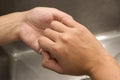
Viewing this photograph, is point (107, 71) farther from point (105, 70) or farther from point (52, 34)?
point (52, 34)

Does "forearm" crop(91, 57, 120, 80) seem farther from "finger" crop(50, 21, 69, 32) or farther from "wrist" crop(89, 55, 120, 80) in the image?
"finger" crop(50, 21, 69, 32)

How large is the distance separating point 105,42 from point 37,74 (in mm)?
271

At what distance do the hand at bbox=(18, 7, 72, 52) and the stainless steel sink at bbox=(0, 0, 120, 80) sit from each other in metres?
0.19

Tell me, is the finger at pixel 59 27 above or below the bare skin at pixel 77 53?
above

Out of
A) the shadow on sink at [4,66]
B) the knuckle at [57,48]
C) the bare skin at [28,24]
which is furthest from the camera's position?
the shadow on sink at [4,66]

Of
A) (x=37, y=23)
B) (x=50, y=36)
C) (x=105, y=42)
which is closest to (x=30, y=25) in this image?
(x=37, y=23)

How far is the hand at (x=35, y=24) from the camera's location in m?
0.64

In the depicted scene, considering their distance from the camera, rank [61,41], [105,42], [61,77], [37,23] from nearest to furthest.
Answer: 1. [61,41]
2. [37,23]
3. [61,77]
4. [105,42]

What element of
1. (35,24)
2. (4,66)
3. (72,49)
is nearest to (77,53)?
(72,49)

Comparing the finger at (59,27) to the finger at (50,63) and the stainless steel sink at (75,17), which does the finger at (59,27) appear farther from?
the stainless steel sink at (75,17)

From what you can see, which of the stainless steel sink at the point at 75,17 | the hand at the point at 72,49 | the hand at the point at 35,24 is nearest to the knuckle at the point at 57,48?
the hand at the point at 72,49

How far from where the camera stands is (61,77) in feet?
2.75

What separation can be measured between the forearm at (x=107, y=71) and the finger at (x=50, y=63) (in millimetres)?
71

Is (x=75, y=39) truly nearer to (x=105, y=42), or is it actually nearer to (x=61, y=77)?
(x=61, y=77)
